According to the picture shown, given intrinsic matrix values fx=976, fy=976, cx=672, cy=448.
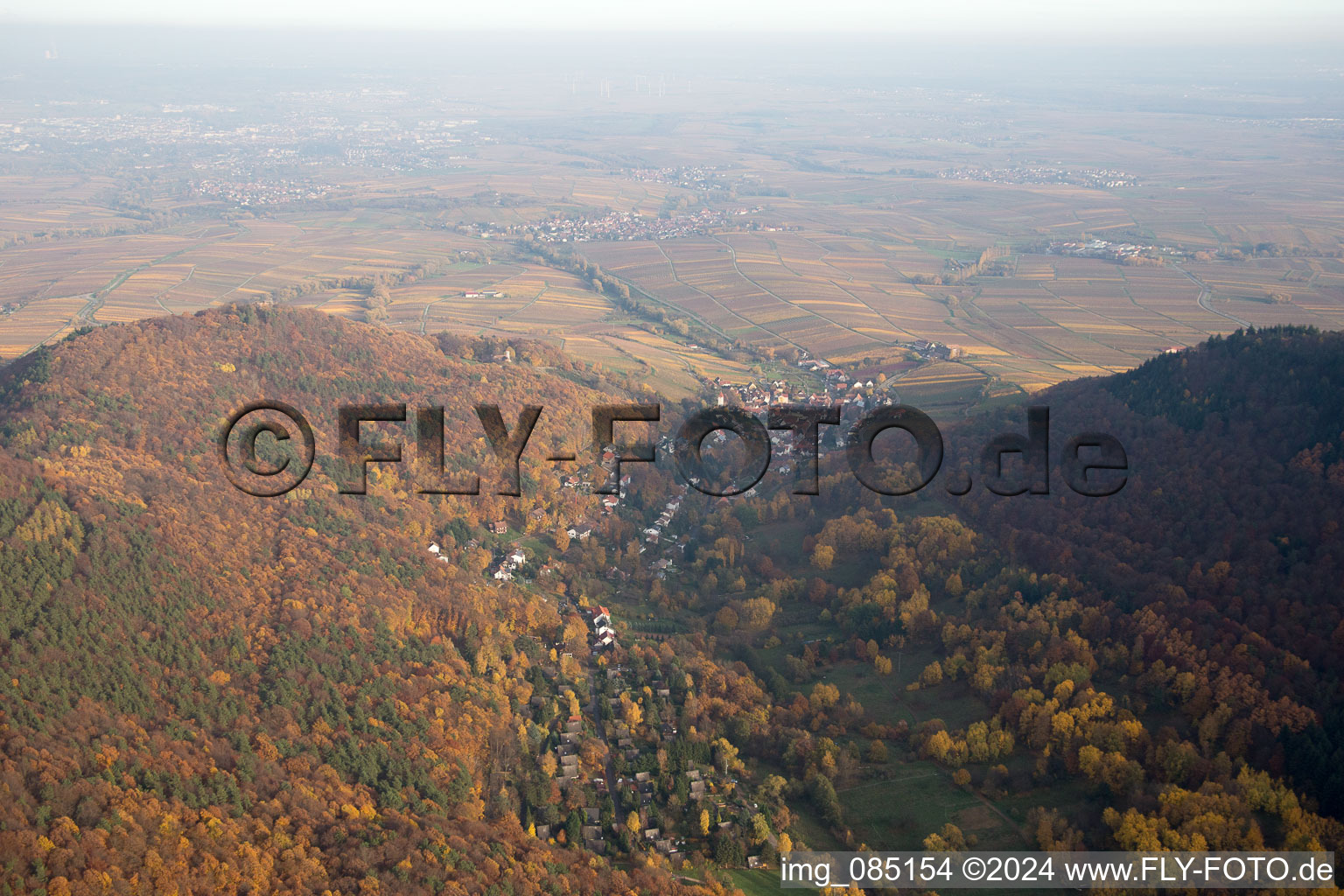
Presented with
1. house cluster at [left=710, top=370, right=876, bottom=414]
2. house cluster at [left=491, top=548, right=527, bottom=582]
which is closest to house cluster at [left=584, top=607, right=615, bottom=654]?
house cluster at [left=491, top=548, right=527, bottom=582]

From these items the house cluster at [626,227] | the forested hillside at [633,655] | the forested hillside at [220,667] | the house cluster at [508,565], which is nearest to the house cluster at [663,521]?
the forested hillside at [633,655]

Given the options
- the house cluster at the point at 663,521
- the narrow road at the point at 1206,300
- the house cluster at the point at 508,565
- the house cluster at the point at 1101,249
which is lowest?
the house cluster at the point at 508,565

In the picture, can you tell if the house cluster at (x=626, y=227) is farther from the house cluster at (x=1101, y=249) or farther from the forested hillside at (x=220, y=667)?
the forested hillside at (x=220, y=667)

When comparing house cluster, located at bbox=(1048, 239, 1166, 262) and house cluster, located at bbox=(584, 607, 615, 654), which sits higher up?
house cluster, located at bbox=(1048, 239, 1166, 262)

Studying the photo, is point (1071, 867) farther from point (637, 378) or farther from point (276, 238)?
point (276, 238)

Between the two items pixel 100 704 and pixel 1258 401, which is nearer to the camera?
pixel 100 704

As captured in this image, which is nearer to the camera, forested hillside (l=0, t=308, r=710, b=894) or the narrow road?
forested hillside (l=0, t=308, r=710, b=894)

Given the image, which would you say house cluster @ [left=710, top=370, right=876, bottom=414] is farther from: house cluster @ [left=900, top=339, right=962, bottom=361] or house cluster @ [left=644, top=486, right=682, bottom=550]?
house cluster @ [left=644, top=486, right=682, bottom=550]

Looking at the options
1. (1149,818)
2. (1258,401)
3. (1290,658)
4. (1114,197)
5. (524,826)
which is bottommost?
(524,826)

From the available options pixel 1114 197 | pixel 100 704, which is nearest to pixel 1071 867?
pixel 100 704

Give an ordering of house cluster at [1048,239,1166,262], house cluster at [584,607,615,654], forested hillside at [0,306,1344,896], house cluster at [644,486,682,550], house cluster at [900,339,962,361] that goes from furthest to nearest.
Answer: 1. house cluster at [1048,239,1166,262]
2. house cluster at [900,339,962,361]
3. house cluster at [644,486,682,550]
4. house cluster at [584,607,615,654]
5. forested hillside at [0,306,1344,896]

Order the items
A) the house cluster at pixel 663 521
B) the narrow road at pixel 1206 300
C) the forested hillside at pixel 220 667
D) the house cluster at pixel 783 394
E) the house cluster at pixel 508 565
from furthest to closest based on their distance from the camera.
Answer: the narrow road at pixel 1206 300 < the house cluster at pixel 783 394 < the house cluster at pixel 663 521 < the house cluster at pixel 508 565 < the forested hillside at pixel 220 667
